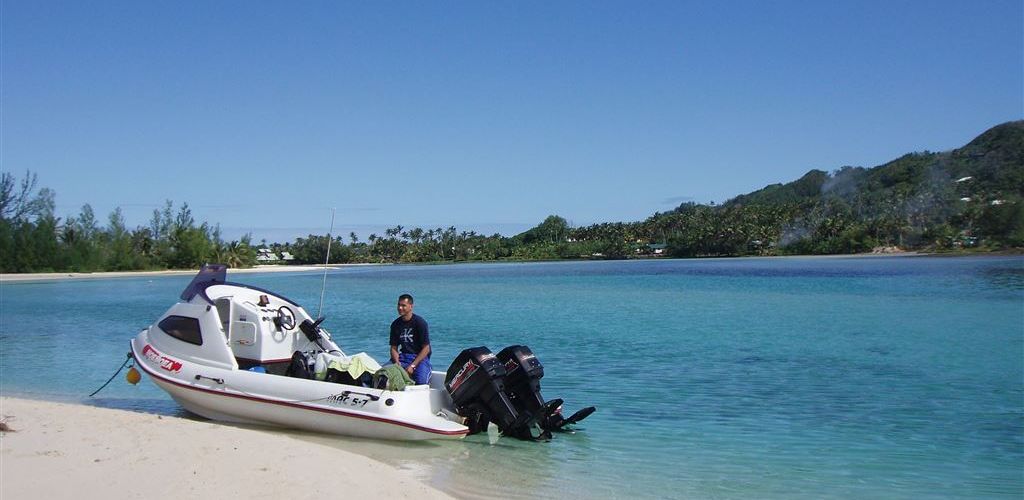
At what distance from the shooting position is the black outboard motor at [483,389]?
8.17m

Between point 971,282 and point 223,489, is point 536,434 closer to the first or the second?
point 223,489

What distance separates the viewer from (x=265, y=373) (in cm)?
906

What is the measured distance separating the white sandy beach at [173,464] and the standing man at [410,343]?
154 centimetres

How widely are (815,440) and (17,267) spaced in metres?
71.6

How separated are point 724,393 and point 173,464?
7918 millimetres

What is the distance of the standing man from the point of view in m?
8.91

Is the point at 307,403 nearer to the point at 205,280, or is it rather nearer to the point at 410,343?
the point at 410,343

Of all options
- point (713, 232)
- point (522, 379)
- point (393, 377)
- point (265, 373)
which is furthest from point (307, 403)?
point (713, 232)

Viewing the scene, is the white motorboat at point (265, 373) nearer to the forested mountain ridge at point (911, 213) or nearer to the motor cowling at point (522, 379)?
the motor cowling at point (522, 379)

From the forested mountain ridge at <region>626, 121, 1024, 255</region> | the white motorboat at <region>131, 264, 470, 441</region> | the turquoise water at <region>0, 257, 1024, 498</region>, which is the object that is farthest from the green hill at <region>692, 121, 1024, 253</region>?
the white motorboat at <region>131, 264, 470, 441</region>

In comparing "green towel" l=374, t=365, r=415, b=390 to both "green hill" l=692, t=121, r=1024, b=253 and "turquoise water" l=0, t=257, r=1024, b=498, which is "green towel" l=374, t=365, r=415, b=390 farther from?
"green hill" l=692, t=121, r=1024, b=253

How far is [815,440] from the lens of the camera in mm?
8727

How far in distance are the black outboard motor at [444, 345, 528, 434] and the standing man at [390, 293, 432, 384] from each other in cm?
65

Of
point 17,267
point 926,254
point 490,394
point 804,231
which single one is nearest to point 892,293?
point 490,394
